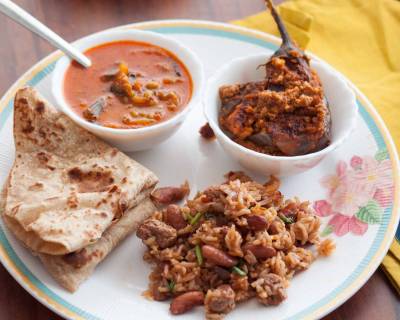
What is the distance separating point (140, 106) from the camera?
14.5 ft

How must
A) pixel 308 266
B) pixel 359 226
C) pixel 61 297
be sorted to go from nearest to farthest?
pixel 61 297, pixel 308 266, pixel 359 226

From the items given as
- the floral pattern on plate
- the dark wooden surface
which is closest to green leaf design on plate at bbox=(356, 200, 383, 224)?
the floral pattern on plate

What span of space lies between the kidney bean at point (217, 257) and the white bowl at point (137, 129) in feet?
3.47

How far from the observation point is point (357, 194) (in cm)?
442

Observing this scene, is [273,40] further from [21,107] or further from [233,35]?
[21,107]

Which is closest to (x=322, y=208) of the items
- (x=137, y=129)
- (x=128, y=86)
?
(x=137, y=129)

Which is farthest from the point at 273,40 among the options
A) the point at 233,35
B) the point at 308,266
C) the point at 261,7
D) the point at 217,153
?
the point at 308,266

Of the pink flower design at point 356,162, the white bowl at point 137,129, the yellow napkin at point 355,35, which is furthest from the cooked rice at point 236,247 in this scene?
the yellow napkin at point 355,35

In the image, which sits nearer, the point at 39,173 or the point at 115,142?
the point at 39,173

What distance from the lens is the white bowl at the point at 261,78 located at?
4234 millimetres

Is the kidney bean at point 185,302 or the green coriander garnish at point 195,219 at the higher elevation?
the green coriander garnish at point 195,219

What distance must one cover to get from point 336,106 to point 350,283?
1487 millimetres

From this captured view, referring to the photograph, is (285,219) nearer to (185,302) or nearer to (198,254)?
(198,254)

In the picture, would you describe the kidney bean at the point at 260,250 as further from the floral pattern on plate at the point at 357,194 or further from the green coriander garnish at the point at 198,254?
the floral pattern on plate at the point at 357,194
